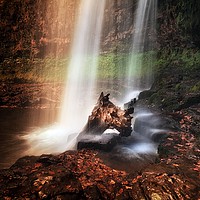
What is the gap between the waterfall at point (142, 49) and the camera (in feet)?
61.3

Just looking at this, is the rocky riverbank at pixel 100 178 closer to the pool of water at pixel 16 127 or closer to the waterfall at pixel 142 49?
the pool of water at pixel 16 127

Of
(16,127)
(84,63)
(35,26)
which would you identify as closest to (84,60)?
(84,63)

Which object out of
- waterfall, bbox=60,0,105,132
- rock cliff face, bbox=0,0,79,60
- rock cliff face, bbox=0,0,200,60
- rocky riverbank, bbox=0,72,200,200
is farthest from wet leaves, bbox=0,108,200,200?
rock cliff face, bbox=0,0,79,60

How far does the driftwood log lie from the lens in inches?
338

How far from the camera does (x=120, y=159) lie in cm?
642

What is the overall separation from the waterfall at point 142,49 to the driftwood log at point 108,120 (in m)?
10.5

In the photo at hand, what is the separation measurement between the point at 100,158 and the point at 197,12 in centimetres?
1415

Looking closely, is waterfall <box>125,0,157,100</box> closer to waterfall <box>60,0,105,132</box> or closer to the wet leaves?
waterfall <box>60,0,105,132</box>

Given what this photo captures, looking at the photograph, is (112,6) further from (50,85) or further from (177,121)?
(177,121)

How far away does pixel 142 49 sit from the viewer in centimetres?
1978

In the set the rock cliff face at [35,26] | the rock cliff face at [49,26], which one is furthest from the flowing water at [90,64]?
the rock cliff face at [35,26]

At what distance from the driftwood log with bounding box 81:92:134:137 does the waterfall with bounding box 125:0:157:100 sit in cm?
1053

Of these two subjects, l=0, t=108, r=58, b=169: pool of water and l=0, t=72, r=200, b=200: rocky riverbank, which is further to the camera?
l=0, t=108, r=58, b=169: pool of water

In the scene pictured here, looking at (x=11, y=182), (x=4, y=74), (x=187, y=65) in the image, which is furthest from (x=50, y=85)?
(x=11, y=182)
